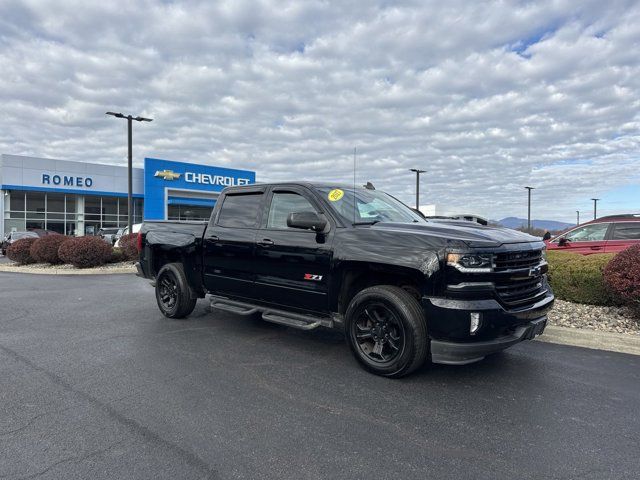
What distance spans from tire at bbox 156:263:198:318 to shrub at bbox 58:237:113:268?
8.71 meters

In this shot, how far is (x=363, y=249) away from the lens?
4539mm

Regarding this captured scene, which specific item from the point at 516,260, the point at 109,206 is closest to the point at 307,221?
the point at 516,260

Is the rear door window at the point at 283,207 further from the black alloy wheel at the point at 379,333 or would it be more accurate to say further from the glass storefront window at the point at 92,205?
the glass storefront window at the point at 92,205

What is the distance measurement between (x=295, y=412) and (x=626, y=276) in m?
5.24

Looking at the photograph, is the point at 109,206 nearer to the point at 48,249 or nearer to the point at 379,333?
the point at 48,249

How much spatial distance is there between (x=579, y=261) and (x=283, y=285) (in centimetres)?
529

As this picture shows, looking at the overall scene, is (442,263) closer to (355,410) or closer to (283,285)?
(355,410)

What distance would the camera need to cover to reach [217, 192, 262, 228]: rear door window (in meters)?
5.84

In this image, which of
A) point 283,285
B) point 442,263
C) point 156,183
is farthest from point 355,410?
point 156,183

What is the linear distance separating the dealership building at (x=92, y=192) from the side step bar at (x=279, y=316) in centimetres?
2634

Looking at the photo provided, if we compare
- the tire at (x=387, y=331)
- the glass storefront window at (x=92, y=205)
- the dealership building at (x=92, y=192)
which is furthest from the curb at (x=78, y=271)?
the glass storefront window at (x=92, y=205)

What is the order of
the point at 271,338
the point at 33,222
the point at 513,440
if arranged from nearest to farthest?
the point at 513,440
the point at 271,338
the point at 33,222

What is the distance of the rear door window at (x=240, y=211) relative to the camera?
5840 mm

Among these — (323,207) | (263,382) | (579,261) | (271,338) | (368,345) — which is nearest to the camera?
(263,382)
